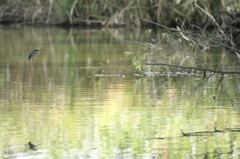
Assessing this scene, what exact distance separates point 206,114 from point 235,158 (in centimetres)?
181

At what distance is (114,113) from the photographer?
712cm

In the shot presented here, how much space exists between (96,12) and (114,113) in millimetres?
18683

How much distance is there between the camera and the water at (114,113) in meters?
5.60

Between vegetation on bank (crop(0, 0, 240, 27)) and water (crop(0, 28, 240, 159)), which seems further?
vegetation on bank (crop(0, 0, 240, 27))

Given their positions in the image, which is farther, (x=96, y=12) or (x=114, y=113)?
(x=96, y=12)

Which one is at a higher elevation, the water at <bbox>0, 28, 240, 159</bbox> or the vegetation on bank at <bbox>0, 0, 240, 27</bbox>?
the vegetation on bank at <bbox>0, 0, 240, 27</bbox>

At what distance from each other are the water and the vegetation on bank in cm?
1096

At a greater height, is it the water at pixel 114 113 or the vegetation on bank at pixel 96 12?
the vegetation on bank at pixel 96 12

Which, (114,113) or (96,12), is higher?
(96,12)

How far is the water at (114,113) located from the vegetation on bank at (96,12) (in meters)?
11.0

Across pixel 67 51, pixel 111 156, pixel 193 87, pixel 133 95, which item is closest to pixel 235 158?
pixel 111 156

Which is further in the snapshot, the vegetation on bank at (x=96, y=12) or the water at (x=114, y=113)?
the vegetation on bank at (x=96, y=12)

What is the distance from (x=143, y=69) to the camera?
11.1 meters

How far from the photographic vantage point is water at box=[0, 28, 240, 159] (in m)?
5.60
